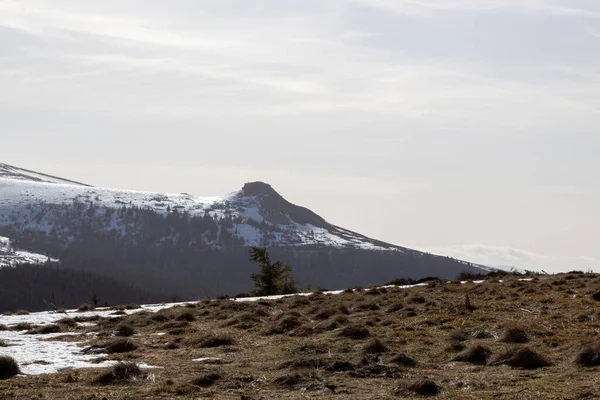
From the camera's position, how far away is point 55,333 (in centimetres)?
2844

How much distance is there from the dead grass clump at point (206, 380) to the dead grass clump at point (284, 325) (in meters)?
9.08

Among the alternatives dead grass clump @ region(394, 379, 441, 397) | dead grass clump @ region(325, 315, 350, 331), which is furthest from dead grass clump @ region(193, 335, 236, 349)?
dead grass clump @ region(394, 379, 441, 397)

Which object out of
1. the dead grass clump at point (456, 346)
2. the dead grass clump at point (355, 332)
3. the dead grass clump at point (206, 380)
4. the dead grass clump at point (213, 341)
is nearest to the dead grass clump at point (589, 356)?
the dead grass clump at point (456, 346)

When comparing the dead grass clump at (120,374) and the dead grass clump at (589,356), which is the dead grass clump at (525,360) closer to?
the dead grass clump at (589,356)

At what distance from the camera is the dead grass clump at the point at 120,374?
57.4ft

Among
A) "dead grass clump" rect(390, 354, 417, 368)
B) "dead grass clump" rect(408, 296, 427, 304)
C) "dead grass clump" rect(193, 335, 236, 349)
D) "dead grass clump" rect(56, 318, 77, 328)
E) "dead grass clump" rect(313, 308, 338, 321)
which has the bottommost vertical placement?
"dead grass clump" rect(56, 318, 77, 328)

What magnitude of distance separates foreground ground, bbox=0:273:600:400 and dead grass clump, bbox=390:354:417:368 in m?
0.03

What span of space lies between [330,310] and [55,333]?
10.3 meters

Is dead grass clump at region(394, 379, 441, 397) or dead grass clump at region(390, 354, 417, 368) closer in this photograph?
dead grass clump at region(394, 379, 441, 397)

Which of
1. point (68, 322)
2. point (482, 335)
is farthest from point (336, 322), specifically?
point (68, 322)

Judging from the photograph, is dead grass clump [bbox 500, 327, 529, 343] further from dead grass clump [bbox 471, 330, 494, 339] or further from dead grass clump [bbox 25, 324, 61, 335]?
dead grass clump [bbox 25, 324, 61, 335]

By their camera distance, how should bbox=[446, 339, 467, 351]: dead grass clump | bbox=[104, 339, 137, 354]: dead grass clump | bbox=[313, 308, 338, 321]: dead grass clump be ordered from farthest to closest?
bbox=[313, 308, 338, 321]: dead grass clump, bbox=[104, 339, 137, 354]: dead grass clump, bbox=[446, 339, 467, 351]: dead grass clump

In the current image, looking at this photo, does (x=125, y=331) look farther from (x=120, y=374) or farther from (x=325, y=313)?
(x=120, y=374)

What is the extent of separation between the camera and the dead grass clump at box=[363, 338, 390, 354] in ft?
69.4
